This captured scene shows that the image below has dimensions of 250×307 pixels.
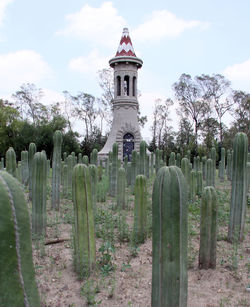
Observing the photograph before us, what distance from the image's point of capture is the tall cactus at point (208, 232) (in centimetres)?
380

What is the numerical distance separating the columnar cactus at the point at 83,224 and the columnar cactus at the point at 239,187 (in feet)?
8.26

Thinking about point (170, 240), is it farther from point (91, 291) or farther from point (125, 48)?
point (125, 48)

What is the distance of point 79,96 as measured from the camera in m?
35.6

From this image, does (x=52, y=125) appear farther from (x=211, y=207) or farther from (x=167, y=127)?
(x=211, y=207)

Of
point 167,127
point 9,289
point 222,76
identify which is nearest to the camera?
point 9,289

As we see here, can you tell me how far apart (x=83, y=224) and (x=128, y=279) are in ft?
3.00

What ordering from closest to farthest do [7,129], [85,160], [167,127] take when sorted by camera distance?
[85,160]
[7,129]
[167,127]

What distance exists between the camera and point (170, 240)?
2359 millimetres

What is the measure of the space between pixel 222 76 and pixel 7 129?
2328 cm

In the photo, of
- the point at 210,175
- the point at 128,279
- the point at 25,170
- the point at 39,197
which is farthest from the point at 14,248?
the point at 25,170

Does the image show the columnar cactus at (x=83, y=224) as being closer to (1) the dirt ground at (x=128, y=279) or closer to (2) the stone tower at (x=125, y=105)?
(1) the dirt ground at (x=128, y=279)

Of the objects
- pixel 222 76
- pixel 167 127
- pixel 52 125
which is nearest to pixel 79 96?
pixel 52 125

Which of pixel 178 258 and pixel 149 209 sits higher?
pixel 178 258

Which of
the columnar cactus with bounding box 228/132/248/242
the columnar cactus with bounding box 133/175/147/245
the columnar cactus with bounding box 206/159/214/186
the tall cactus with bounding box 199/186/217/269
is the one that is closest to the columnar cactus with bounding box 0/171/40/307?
the tall cactus with bounding box 199/186/217/269
